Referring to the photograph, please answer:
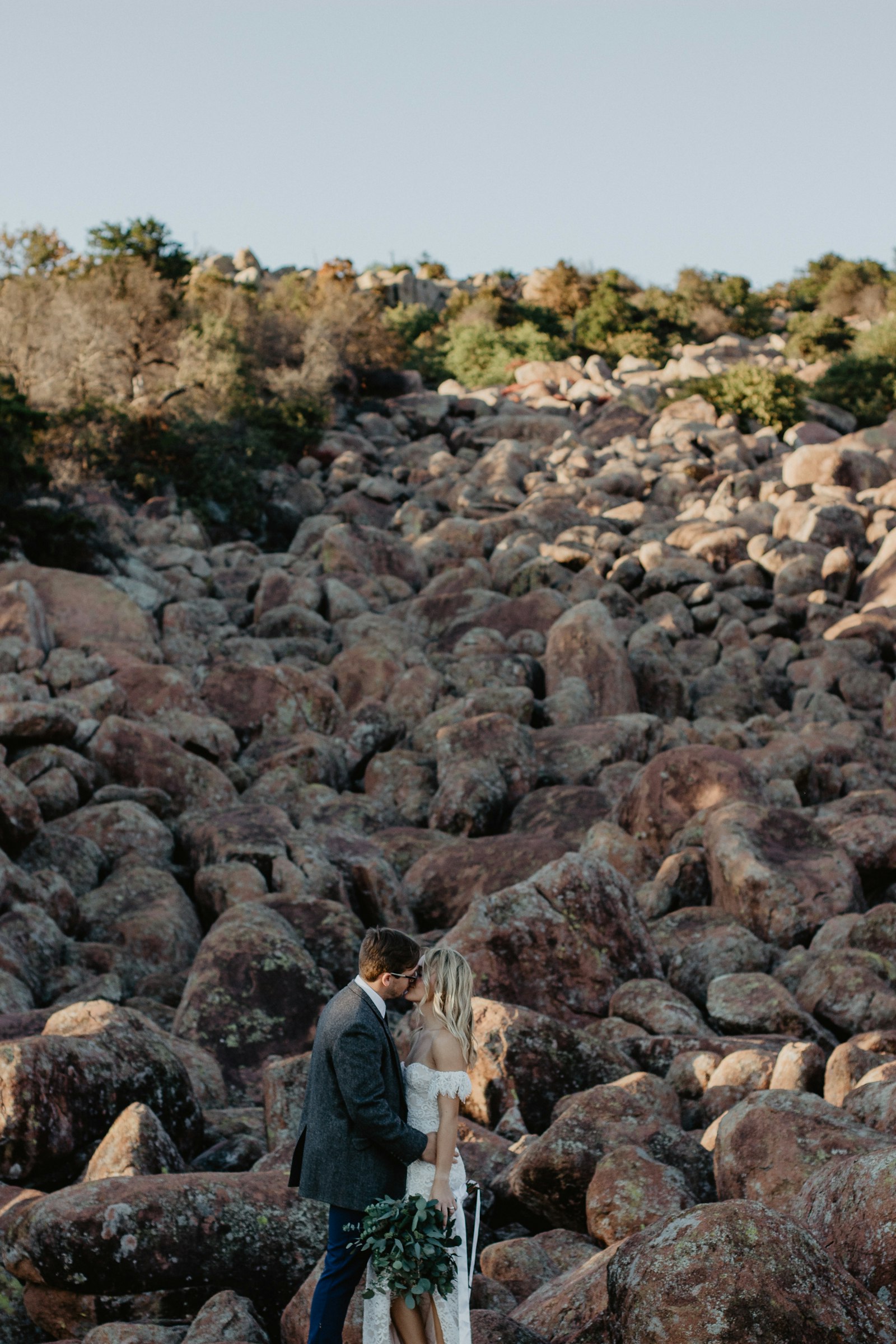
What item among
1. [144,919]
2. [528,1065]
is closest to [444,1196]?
[528,1065]

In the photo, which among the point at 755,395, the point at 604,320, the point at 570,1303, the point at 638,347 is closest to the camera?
the point at 570,1303

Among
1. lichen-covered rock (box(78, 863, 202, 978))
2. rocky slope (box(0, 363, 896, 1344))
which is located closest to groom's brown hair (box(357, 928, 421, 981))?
rocky slope (box(0, 363, 896, 1344))

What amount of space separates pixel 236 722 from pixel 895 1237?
14.8 m

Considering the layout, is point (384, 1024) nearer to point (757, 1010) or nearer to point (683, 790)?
point (757, 1010)

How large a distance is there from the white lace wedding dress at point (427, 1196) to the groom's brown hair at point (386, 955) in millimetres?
379

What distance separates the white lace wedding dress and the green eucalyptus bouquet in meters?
0.11

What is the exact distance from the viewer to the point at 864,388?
40.8 metres

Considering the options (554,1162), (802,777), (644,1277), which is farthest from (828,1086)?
(802,777)

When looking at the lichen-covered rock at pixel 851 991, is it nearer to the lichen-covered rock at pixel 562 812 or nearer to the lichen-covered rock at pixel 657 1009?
the lichen-covered rock at pixel 657 1009

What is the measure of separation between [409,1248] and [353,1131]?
0.47m

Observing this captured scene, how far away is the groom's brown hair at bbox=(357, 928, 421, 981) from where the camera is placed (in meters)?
4.52

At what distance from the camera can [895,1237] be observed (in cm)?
431

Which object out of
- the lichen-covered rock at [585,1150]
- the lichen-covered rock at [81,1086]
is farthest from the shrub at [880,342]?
the lichen-covered rock at [81,1086]

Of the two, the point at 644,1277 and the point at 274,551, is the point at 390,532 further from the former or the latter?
the point at 644,1277
